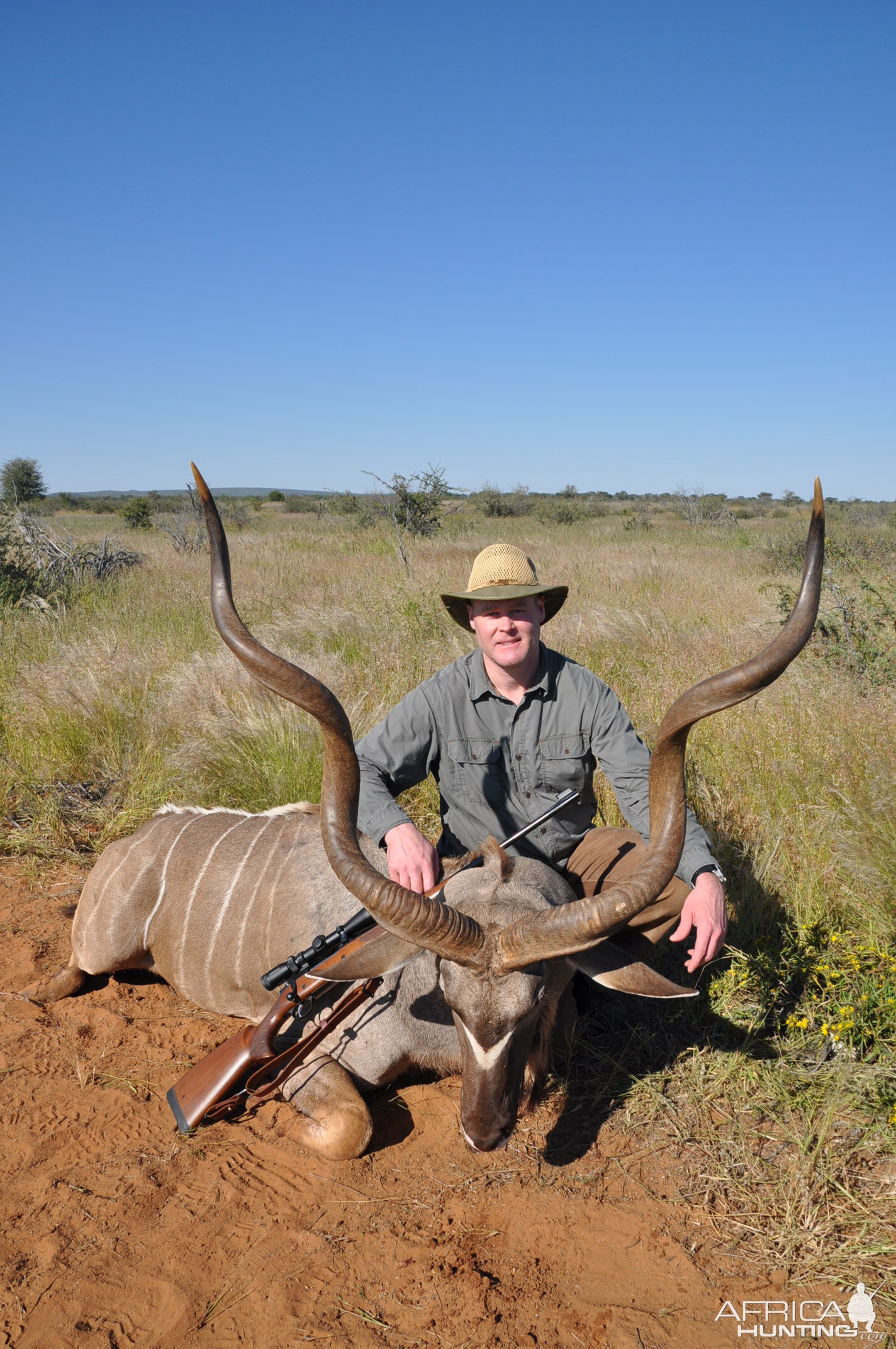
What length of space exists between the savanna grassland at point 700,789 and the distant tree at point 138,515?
63.4ft

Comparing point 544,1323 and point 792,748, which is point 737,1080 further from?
point 792,748

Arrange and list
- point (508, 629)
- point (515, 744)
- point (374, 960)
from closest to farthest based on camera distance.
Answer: point (374, 960)
point (508, 629)
point (515, 744)

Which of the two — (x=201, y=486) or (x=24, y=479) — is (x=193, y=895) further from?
(x=24, y=479)

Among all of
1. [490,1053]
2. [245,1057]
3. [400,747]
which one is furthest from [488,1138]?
[400,747]

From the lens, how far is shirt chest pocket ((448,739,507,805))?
3914 millimetres

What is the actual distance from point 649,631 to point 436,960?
574cm

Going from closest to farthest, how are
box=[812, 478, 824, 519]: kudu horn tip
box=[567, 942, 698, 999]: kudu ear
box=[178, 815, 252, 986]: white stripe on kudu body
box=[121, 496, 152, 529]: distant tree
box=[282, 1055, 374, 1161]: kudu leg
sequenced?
1. box=[812, 478, 824, 519]: kudu horn tip
2. box=[567, 942, 698, 999]: kudu ear
3. box=[282, 1055, 374, 1161]: kudu leg
4. box=[178, 815, 252, 986]: white stripe on kudu body
5. box=[121, 496, 152, 529]: distant tree

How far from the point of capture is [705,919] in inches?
122

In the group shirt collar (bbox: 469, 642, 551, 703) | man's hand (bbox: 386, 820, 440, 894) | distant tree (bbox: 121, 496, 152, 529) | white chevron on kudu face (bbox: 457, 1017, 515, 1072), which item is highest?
distant tree (bbox: 121, 496, 152, 529)

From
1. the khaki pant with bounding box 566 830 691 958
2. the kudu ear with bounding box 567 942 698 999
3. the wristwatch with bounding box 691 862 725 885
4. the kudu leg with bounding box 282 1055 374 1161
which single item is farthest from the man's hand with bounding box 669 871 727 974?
the kudu leg with bounding box 282 1055 374 1161

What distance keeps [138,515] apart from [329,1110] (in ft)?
103

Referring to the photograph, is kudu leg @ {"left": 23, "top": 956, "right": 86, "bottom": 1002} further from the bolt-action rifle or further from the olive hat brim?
the olive hat brim

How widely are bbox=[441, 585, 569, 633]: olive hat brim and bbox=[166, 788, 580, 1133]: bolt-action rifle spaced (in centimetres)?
117

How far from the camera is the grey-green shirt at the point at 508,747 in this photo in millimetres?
3852
